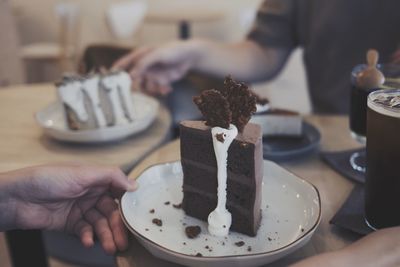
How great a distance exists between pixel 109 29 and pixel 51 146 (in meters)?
3.35

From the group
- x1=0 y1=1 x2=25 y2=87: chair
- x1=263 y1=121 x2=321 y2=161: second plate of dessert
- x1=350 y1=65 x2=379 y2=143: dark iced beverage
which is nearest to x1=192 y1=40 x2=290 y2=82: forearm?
x1=263 y1=121 x2=321 y2=161: second plate of dessert

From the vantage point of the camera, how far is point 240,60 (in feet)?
5.85

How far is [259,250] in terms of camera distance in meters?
0.77

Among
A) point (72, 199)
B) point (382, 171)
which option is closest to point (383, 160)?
point (382, 171)

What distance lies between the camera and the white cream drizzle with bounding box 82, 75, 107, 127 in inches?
52.2

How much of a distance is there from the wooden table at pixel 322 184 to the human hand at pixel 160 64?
0.50 metres

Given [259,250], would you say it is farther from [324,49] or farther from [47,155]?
[324,49]

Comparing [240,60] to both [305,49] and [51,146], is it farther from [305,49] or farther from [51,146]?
[51,146]

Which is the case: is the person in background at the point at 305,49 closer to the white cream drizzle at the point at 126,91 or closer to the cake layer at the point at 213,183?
the white cream drizzle at the point at 126,91

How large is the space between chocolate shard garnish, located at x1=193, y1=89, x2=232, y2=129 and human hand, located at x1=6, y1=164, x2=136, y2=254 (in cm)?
21

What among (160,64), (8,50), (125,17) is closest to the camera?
(160,64)

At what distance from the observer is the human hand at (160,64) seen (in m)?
1.61

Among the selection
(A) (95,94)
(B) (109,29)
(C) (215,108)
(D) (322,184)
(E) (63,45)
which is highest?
(C) (215,108)

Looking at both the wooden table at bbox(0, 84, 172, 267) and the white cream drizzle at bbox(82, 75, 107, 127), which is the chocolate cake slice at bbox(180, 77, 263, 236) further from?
the white cream drizzle at bbox(82, 75, 107, 127)
